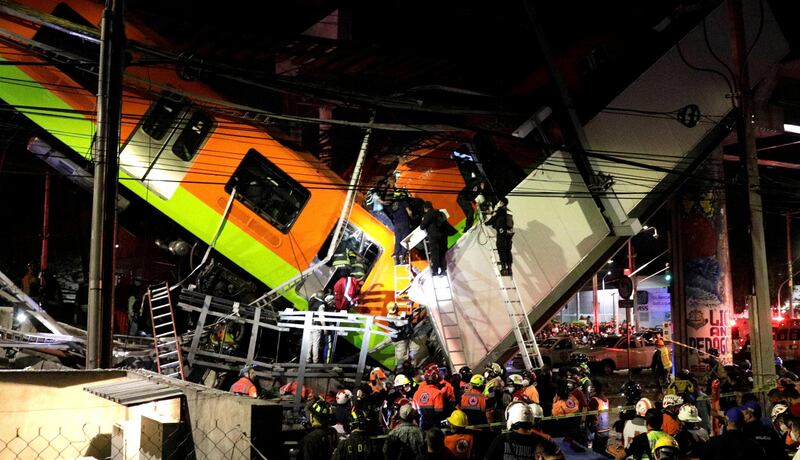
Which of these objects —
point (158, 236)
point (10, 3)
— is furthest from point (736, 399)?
point (10, 3)

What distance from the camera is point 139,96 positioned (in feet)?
55.0

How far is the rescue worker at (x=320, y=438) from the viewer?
23.6 ft

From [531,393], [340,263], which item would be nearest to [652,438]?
[531,393]

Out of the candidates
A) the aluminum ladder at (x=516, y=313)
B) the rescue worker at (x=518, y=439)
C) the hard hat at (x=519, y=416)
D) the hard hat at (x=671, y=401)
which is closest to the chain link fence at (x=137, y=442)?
the rescue worker at (x=518, y=439)

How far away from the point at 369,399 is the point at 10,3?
1025cm

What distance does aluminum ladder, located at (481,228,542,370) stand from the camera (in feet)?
56.2

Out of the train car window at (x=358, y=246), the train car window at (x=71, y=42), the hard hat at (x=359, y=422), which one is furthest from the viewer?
the train car window at (x=358, y=246)

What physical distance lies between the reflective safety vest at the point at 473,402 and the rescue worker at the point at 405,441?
2.47m

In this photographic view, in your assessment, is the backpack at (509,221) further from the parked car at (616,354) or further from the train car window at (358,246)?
the parked car at (616,354)

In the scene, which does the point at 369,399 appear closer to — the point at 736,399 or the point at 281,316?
the point at 281,316

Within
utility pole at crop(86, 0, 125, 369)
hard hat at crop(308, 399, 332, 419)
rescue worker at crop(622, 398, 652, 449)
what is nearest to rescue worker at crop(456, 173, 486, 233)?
rescue worker at crop(622, 398, 652, 449)

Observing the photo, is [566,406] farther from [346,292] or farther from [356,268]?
[356,268]

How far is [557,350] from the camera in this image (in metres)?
27.5

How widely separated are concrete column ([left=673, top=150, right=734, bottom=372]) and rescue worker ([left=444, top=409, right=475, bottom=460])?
60.3 ft
